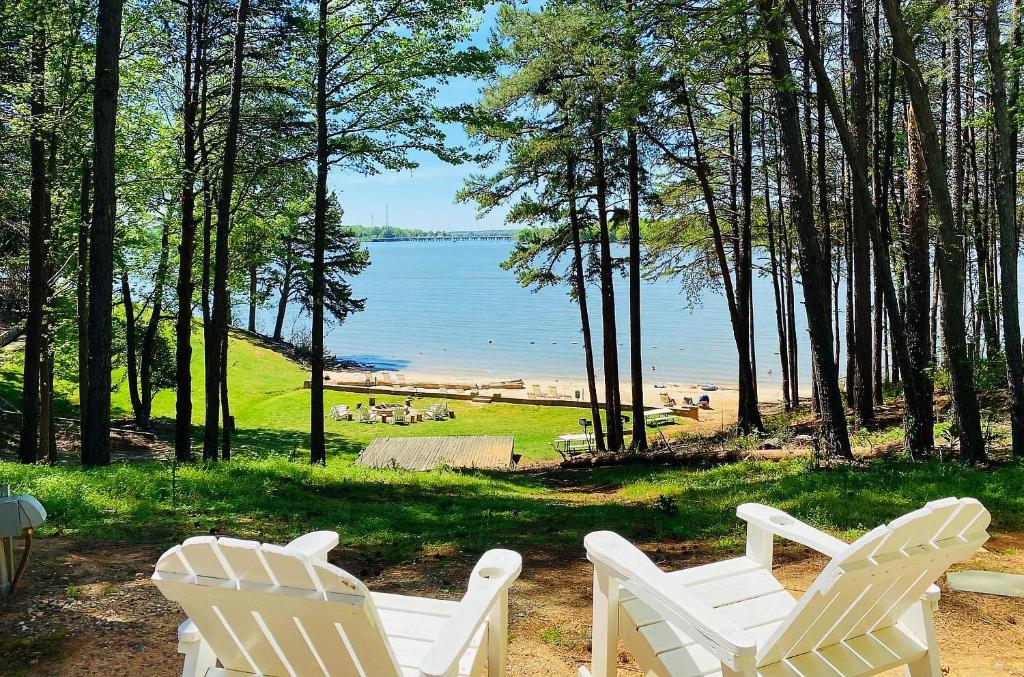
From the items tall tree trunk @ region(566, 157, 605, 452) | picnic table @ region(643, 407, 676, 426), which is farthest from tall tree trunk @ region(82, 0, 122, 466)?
picnic table @ region(643, 407, 676, 426)

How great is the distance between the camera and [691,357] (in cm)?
4397

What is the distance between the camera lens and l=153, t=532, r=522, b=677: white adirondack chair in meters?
1.94

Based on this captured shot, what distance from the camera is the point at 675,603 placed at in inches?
85.3

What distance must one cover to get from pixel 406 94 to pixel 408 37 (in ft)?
2.79

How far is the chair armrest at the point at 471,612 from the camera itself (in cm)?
194

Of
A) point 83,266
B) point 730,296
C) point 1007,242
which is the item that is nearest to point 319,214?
point 83,266

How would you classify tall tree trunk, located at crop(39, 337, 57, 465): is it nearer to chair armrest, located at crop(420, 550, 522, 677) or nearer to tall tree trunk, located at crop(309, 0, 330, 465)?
tall tree trunk, located at crop(309, 0, 330, 465)

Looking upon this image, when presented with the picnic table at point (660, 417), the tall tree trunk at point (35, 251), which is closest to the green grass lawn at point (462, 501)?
the tall tree trunk at point (35, 251)

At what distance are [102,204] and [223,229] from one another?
313cm

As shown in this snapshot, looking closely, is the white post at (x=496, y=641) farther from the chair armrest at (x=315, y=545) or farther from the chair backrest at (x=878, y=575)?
the chair backrest at (x=878, y=575)

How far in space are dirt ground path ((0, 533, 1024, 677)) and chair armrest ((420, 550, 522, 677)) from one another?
0.94 metres

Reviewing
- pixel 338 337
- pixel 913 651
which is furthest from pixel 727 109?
pixel 338 337

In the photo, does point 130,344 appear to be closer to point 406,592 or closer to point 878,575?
point 406,592

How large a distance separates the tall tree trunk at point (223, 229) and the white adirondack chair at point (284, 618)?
974cm
